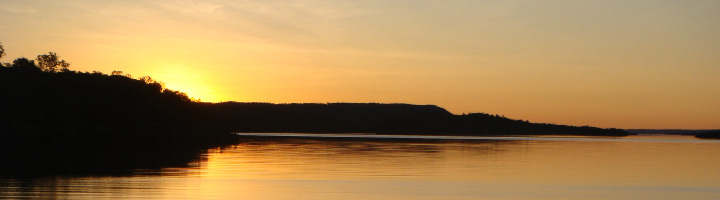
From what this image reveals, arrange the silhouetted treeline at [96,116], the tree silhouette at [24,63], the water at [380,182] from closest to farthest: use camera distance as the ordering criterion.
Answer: the water at [380,182] → the silhouetted treeline at [96,116] → the tree silhouette at [24,63]

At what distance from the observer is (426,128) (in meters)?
182

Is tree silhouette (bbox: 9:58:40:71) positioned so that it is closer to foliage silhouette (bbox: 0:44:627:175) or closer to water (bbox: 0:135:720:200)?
foliage silhouette (bbox: 0:44:627:175)

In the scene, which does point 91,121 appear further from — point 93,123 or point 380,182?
point 380,182

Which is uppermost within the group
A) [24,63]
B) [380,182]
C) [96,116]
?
[24,63]

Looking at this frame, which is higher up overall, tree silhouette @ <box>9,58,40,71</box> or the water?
tree silhouette @ <box>9,58,40,71</box>

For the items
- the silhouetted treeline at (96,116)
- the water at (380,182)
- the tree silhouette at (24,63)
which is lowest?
the water at (380,182)

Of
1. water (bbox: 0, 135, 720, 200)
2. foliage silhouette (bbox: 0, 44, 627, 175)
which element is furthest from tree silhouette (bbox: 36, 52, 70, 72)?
water (bbox: 0, 135, 720, 200)

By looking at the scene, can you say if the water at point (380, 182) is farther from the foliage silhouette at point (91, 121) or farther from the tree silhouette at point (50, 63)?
the tree silhouette at point (50, 63)

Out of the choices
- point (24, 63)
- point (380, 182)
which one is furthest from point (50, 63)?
point (380, 182)

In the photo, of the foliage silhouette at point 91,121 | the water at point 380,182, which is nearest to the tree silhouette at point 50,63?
the foliage silhouette at point 91,121

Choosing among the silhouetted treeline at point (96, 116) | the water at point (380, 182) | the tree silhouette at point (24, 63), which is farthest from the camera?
the tree silhouette at point (24, 63)

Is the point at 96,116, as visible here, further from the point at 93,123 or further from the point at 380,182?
the point at 380,182

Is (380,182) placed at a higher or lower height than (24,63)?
lower

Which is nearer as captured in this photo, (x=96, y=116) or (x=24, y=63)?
(x=96, y=116)
